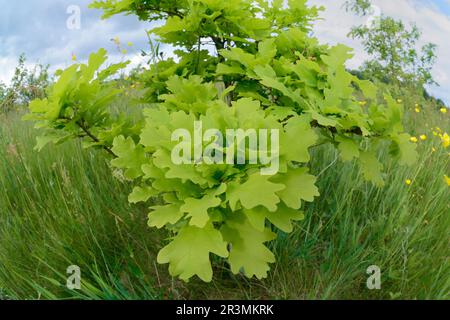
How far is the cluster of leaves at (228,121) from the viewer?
62.0 inches

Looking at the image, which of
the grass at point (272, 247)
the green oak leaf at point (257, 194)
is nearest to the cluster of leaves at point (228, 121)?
the green oak leaf at point (257, 194)

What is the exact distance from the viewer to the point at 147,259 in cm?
257

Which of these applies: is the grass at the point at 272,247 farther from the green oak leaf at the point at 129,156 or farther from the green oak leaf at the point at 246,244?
the green oak leaf at the point at 246,244

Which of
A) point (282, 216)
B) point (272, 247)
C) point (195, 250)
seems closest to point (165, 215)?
point (195, 250)

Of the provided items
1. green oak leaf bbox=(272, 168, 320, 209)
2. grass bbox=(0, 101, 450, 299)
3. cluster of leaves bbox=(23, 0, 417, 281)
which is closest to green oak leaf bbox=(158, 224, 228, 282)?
cluster of leaves bbox=(23, 0, 417, 281)

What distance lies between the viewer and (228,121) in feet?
5.39

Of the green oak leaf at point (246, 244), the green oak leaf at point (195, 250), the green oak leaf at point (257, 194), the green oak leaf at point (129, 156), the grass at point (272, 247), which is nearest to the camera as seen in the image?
the green oak leaf at point (257, 194)

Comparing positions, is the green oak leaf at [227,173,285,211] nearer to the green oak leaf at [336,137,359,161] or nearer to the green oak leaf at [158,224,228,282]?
the green oak leaf at [158,224,228,282]

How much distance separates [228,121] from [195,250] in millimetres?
469

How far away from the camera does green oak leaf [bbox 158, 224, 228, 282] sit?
1573 millimetres

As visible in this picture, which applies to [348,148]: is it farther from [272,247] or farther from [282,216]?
[272,247]

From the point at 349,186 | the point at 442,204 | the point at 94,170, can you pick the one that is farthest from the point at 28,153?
the point at 442,204

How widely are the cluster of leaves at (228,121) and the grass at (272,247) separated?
40 centimetres
